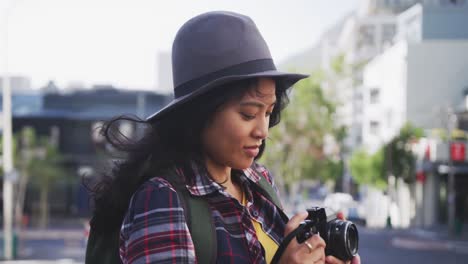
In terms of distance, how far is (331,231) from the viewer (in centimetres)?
165

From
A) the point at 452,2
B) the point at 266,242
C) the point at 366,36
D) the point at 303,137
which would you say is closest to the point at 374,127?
the point at 303,137

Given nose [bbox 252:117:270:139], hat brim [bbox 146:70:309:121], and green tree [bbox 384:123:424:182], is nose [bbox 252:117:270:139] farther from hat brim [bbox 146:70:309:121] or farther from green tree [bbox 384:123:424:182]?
green tree [bbox 384:123:424:182]

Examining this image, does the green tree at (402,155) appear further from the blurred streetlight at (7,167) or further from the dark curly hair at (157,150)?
the dark curly hair at (157,150)

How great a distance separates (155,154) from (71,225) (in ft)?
118

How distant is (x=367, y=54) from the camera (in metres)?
64.5

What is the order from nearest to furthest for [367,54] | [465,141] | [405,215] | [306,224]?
[306,224] → [465,141] → [405,215] → [367,54]

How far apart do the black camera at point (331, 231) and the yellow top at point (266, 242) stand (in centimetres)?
12

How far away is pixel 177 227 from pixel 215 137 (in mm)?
288

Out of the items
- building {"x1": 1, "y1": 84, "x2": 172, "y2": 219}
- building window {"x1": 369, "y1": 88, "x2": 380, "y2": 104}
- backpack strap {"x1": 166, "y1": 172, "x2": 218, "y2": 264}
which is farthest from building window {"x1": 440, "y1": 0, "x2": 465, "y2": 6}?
backpack strap {"x1": 166, "y1": 172, "x2": 218, "y2": 264}

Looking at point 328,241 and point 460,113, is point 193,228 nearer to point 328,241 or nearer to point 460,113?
point 328,241

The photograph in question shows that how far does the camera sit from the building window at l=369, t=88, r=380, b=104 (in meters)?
48.9

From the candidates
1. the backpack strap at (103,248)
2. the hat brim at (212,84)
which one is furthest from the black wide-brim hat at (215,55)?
the backpack strap at (103,248)

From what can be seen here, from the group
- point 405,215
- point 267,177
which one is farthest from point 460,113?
point 267,177

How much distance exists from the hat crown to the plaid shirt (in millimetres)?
218
